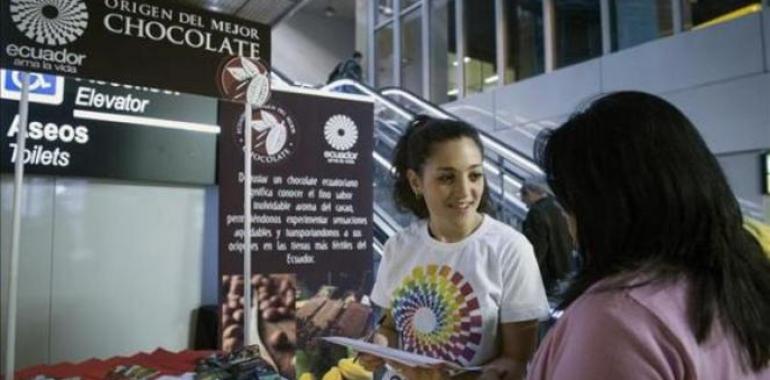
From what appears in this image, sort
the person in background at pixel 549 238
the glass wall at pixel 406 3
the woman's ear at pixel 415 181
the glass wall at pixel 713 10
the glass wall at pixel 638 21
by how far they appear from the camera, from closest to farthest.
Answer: the woman's ear at pixel 415 181, the person in background at pixel 549 238, the glass wall at pixel 713 10, the glass wall at pixel 638 21, the glass wall at pixel 406 3

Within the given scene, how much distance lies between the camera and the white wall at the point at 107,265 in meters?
2.66

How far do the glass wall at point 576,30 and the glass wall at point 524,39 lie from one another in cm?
28

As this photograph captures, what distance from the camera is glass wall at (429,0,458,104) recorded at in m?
10.1

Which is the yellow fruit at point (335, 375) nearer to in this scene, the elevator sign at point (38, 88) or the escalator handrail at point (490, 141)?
the elevator sign at point (38, 88)

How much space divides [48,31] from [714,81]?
20.2 ft

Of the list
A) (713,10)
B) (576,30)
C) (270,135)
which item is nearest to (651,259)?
(270,135)

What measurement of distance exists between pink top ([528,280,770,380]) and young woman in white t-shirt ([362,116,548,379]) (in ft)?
1.83

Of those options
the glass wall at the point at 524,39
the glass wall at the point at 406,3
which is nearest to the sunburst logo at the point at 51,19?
the glass wall at the point at 524,39

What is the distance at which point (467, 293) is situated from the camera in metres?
1.43

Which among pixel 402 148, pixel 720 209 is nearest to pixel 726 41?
pixel 402 148

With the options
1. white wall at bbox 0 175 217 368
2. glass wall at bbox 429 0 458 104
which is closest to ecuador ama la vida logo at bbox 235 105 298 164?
white wall at bbox 0 175 217 368

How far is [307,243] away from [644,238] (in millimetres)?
2619

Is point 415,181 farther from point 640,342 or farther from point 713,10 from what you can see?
point 713,10

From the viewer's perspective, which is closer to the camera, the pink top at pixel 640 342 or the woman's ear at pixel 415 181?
the pink top at pixel 640 342
